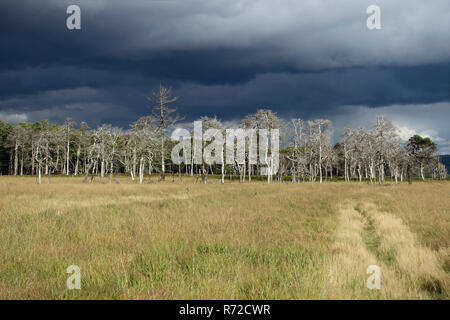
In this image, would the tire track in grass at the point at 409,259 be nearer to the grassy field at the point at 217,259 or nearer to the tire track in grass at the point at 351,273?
the grassy field at the point at 217,259

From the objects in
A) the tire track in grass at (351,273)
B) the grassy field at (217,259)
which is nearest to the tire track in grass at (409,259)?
the grassy field at (217,259)

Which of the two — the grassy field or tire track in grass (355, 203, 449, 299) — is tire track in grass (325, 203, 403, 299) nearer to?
the grassy field

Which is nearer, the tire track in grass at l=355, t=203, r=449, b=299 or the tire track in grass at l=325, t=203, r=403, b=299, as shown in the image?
the tire track in grass at l=325, t=203, r=403, b=299

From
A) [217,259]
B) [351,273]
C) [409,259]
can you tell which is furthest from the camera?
[409,259]

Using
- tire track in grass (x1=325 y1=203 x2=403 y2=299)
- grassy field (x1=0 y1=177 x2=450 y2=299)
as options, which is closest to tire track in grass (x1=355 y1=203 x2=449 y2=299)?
grassy field (x1=0 y1=177 x2=450 y2=299)

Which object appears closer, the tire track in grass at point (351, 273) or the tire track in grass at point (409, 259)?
the tire track in grass at point (351, 273)

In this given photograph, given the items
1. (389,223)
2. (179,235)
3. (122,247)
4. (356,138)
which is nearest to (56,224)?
(122,247)

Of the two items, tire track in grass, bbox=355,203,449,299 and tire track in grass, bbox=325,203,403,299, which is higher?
tire track in grass, bbox=325,203,403,299

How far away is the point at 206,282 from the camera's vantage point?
4531 millimetres

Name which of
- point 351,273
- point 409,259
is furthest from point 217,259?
point 409,259

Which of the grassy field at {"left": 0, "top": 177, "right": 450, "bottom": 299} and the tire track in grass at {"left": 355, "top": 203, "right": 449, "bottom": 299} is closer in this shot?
the grassy field at {"left": 0, "top": 177, "right": 450, "bottom": 299}

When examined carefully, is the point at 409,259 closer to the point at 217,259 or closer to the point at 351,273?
the point at 351,273

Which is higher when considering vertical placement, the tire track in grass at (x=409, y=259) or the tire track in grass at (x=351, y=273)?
the tire track in grass at (x=351, y=273)

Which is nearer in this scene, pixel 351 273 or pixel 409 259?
pixel 351 273
